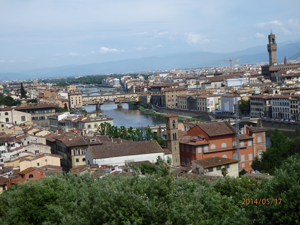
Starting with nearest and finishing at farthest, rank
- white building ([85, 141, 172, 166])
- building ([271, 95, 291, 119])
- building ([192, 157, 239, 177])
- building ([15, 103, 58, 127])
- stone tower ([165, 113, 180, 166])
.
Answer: building ([192, 157, 239, 177])
white building ([85, 141, 172, 166])
stone tower ([165, 113, 180, 166])
building ([15, 103, 58, 127])
building ([271, 95, 291, 119])

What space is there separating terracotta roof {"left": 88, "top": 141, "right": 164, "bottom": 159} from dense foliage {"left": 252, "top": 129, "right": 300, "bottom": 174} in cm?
418

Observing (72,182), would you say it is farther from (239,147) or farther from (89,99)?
(89,99)

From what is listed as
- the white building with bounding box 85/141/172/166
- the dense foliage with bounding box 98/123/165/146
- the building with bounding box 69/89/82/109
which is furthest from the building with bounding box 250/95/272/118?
the building with bounding box 69/89/82/109

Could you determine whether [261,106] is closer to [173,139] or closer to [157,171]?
[173,139]

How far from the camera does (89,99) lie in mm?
67875

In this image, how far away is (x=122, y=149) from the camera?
1831cm

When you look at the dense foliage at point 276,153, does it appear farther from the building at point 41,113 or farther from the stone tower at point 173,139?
the building at point 41,113

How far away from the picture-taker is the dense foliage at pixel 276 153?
61.3 ft

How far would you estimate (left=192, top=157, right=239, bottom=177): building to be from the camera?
15680 millimetres

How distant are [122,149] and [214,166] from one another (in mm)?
4128

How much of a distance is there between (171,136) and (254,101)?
26.0 meters

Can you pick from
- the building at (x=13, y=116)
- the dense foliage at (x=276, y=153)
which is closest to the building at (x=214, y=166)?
the dense foliage at (x=276, y=153)

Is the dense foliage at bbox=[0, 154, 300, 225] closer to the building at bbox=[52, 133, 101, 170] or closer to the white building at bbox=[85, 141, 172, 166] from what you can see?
the white building at bbox=[85, 141, 172, 166]

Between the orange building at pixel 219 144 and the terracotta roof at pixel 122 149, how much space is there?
166cm
